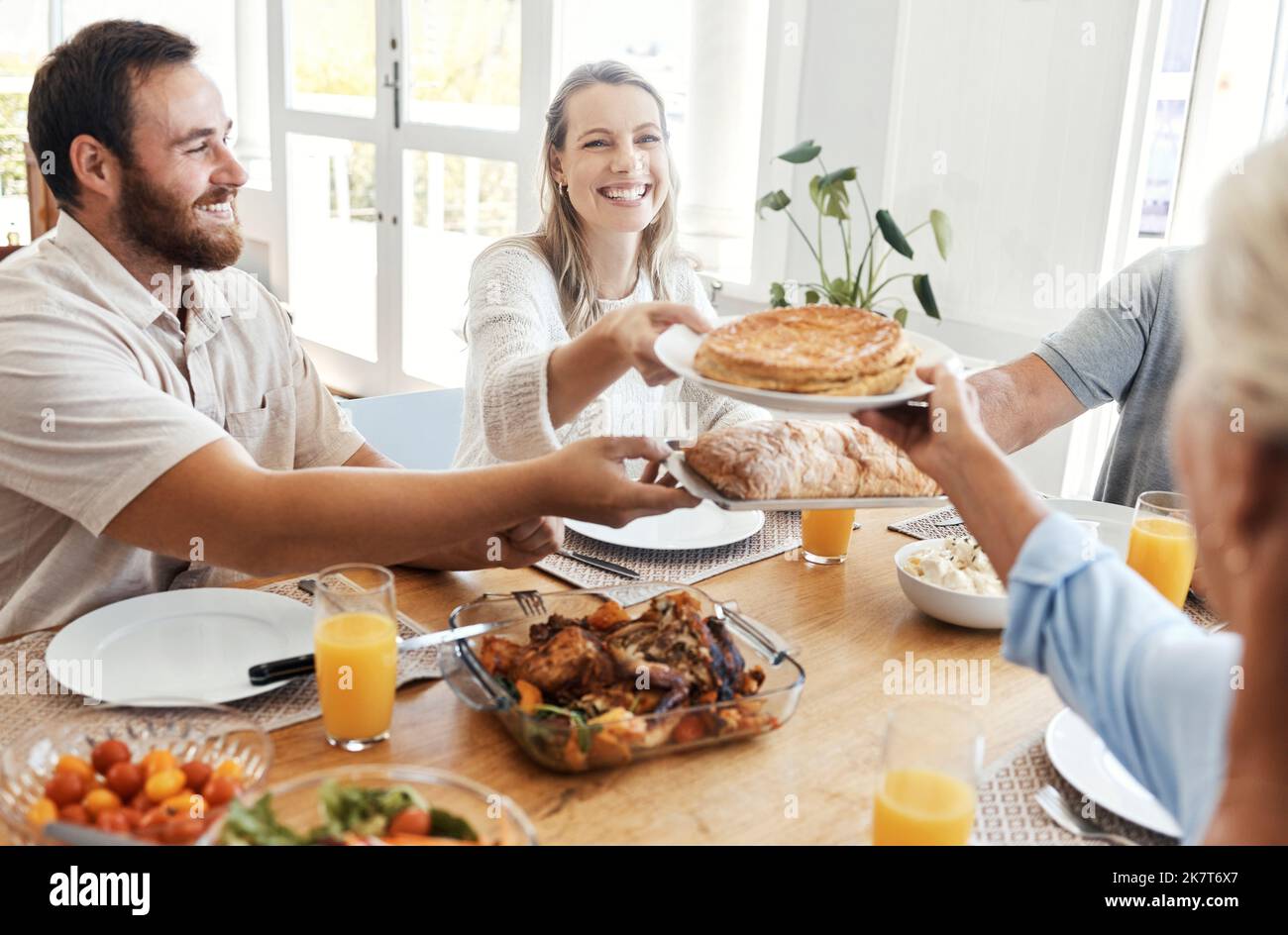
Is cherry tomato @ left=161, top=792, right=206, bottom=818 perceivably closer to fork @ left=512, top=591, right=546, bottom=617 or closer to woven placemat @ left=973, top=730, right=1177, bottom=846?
fork @ left=512, top=591, right=546, bottom=617

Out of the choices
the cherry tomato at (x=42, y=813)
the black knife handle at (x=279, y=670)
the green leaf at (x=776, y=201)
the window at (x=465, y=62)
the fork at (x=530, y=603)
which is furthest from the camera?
the window at (x=465, y=62)

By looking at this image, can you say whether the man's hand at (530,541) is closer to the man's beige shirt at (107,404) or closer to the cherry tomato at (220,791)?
the man's beige shirt at (107,404)

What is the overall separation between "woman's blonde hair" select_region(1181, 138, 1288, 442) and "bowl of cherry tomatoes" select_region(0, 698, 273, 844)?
0.80 m

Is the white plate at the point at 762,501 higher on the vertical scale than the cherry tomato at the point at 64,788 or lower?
higher

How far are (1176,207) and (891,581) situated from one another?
208cm

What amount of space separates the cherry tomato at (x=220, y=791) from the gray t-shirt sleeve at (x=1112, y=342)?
6.10ft

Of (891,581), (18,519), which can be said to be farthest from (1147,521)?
(18,519)

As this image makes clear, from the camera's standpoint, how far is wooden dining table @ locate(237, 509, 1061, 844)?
1.10 metres

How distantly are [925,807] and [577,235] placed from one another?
1.90 m

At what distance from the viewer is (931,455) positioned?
1.33m

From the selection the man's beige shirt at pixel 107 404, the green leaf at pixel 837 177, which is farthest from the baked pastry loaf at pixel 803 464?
the green leaf at pixel 837 177

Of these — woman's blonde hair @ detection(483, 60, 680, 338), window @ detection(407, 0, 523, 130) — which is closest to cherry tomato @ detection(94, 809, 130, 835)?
woman's blonde hair @ detection(483, 60, 680, 338)

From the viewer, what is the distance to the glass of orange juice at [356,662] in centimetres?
118

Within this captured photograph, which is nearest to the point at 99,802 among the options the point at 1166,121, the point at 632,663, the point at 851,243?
the point at 632,663
